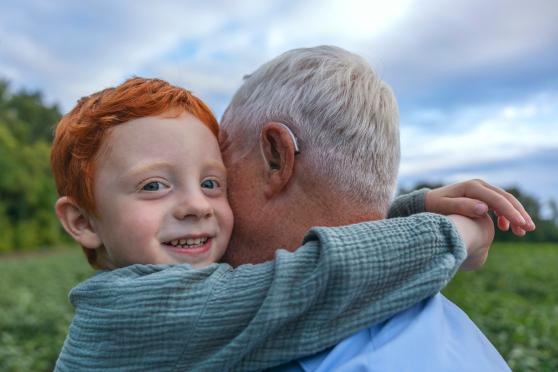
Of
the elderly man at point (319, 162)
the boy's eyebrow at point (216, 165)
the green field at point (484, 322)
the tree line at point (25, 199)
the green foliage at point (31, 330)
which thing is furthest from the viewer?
the tree line at point (25, 199)

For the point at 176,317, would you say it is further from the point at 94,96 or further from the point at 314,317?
the point at 94,96

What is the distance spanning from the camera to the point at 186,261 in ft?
5.47

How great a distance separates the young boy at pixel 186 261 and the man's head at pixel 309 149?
3.3 inches

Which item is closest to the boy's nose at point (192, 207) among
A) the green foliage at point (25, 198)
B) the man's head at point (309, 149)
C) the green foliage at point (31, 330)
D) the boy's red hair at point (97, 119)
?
the man's head at point (309, 149)

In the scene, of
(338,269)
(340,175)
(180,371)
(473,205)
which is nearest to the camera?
(338,269)

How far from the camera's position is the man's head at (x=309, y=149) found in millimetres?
1605

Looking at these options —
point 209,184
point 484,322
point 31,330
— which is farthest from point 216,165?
point 31,330

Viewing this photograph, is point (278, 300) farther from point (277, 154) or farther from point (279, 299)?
point (277, 154)

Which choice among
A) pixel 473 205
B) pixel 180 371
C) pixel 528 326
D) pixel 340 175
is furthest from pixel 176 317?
pixel 528 326

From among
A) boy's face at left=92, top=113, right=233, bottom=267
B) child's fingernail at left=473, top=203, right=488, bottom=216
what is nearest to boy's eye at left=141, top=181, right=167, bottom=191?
boy's face at left=92, top=113, right=233, bottom=267

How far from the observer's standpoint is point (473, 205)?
174 centimetres

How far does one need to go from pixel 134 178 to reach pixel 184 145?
147 mm

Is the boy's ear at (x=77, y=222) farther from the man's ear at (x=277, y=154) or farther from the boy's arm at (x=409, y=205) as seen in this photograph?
the boy's arm at (x=409, y=205)

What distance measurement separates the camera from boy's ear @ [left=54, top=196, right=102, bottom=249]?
1801 millimetres
